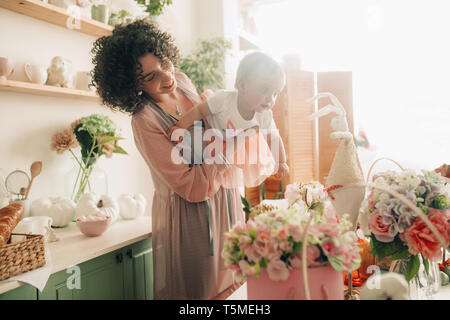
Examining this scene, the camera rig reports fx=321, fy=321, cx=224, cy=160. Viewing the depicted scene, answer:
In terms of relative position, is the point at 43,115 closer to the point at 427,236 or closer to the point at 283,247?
the point at 283,247

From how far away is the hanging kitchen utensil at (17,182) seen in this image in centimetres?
155

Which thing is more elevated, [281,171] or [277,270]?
[281,171]

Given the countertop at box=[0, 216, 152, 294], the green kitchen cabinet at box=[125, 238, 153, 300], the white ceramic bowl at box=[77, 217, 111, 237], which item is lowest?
the green kitchen cabinet at box=[125, 238, 153, 300]

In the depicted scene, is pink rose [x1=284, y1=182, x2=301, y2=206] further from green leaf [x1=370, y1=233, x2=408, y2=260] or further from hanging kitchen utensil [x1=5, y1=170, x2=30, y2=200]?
hanging kitchen utensil [x1=5, y1=170, x2=30, y2=200]

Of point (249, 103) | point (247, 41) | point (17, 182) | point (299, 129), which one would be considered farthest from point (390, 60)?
point (17, 182)

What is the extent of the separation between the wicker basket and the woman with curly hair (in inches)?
18.3

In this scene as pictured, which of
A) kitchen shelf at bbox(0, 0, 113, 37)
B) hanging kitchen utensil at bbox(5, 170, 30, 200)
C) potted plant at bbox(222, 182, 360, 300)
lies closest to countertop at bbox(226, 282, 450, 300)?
potted plant at bbox(222, 182, 360, 300)

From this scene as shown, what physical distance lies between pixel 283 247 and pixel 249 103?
67 centimetres

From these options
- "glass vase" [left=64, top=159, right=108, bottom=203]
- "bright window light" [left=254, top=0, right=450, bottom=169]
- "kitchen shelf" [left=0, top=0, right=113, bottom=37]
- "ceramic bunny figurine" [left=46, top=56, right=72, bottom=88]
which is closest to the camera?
"kitchen shelf" [left=0, top=0, right=113, bottom=37]

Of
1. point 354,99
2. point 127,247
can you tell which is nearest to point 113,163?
point 127,247

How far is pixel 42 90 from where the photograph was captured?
165cm

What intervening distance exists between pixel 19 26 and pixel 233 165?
1.37 meters

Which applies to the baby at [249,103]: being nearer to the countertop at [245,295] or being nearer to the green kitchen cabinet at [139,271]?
the countertop at [245,295]

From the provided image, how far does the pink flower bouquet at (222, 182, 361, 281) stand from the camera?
62 cm
